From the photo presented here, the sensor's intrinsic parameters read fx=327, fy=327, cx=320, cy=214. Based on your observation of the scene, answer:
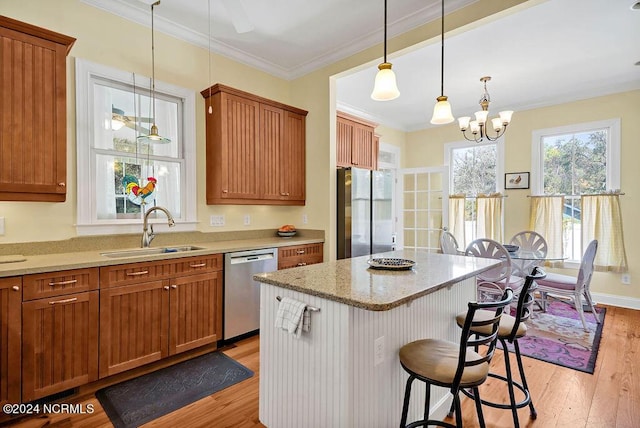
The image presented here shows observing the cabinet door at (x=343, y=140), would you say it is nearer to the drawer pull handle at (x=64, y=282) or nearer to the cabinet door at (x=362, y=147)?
the cabinet door at (x=362, y=147)

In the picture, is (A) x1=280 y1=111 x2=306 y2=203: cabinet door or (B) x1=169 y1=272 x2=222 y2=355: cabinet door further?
(A) x1=280 y1=111 x2=306 y2=203: cabinet door

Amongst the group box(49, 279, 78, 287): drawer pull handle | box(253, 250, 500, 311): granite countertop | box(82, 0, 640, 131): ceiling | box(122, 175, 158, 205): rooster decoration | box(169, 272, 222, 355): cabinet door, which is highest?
box(82, 0, 640, 131): ceiling

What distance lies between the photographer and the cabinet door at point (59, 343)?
1893 millimetres

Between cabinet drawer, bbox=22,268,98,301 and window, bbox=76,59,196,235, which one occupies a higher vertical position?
window, bbox=76,59,196,235

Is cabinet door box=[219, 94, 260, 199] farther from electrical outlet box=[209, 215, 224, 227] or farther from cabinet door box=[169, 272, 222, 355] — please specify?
cabinet door box=[169, 272, 222, 355]

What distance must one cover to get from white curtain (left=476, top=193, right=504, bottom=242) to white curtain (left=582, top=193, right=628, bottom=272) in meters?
1.01

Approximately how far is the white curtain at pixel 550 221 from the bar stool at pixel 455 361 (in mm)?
3801

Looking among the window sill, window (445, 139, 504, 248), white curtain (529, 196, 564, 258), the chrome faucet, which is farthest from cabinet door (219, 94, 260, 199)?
white curtain (529, 196, 564, 258)

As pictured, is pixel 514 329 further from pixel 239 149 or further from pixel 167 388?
pixel 239 149

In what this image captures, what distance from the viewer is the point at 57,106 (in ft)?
7.21

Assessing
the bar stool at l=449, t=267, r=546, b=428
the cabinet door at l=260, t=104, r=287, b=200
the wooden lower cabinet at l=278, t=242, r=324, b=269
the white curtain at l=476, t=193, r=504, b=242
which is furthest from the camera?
the white curtain at l=476, t=193, r=504, b=242

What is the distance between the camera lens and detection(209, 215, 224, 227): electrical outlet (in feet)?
11.1

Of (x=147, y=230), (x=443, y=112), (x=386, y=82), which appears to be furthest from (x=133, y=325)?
(x=443, y=112)

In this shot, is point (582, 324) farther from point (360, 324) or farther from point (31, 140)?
point (31, 140)
